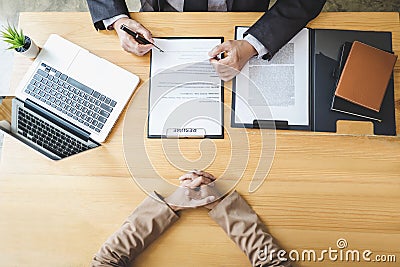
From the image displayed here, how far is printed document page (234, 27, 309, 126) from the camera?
1.10m

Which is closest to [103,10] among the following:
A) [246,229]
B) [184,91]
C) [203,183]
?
[184,91]

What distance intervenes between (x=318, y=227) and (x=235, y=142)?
28 cm

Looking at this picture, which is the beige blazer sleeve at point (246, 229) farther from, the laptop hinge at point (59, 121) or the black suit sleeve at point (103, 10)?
the black suit sleeve at point (103, 10)

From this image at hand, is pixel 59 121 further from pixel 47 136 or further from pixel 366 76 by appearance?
pixel 366 76

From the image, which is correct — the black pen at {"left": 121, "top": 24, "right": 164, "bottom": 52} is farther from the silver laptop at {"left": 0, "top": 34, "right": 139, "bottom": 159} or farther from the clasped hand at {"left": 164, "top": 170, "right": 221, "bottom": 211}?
the clasped hand at {"left": 164, "top": 170, "right": 221, "bottom": 211}

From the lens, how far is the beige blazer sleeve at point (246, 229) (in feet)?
3.30

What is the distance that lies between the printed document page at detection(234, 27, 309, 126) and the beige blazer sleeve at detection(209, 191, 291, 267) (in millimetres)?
205

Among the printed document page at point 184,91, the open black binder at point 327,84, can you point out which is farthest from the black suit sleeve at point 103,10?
the open black binder at point 327,84

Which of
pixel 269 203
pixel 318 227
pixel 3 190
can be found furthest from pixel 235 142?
pixel 3 190

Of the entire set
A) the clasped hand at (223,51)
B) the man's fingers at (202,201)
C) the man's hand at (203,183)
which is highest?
the clasped hand at (223,51)

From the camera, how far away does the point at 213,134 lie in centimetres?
109

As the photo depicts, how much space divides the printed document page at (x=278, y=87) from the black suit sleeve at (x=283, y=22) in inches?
1.2

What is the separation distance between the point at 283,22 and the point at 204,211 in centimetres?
50

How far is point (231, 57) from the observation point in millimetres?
1091
